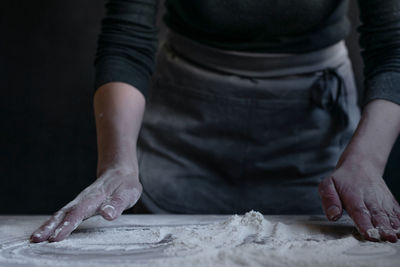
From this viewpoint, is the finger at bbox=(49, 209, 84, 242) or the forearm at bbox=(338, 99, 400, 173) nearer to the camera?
the finger at bbox=(49, 209, 84, 242)

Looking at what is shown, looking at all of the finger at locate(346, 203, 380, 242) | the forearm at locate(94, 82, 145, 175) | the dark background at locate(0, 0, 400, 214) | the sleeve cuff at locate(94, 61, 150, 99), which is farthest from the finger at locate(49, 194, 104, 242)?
the dark background at locate(0, 0, 400, 214)

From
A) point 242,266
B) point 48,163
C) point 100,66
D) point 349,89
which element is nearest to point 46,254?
point 242,266

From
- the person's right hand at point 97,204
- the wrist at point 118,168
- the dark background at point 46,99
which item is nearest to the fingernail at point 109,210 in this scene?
the person's right hand at point 97,204

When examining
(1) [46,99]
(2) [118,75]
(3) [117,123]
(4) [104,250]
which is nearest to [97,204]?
(4) [104,250]

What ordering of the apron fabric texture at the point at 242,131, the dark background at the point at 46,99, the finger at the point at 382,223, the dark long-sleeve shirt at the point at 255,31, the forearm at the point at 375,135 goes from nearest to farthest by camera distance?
the finger at the point at 382,223, the forearm at the point at 375,135, the dark long-sleeve shirt at the point at 255,31, the apron fabric texture at the point at 242,131, the dark background at the point at 46,99

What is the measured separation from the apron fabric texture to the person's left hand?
0.35 metres

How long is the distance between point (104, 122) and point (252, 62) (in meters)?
0.42

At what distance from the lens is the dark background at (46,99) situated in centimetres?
199

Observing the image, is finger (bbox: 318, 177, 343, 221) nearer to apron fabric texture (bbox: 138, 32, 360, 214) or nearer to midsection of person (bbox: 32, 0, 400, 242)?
midsection of person (bbox: 32, 0, 400, 242)

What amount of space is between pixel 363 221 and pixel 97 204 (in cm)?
48

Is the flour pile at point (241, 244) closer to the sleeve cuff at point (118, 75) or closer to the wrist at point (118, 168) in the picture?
the wrist at point (118, 168)

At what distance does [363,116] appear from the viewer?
1064 millimetres

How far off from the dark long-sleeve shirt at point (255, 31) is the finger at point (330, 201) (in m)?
0.24

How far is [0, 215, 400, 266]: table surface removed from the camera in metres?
0.74
